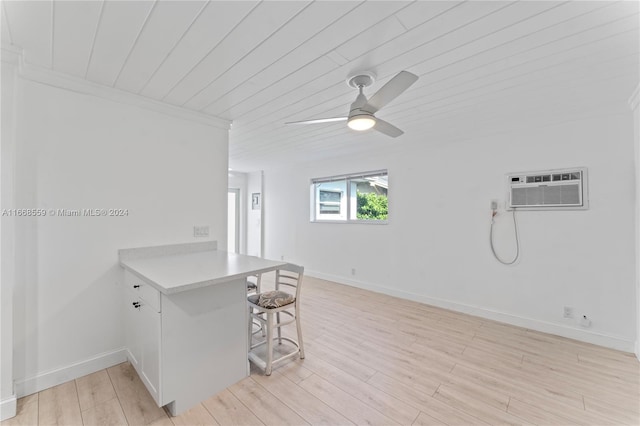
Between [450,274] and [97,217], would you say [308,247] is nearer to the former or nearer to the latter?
[450,274]

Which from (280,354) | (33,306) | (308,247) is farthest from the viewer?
(308,247)

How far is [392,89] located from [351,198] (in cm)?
327

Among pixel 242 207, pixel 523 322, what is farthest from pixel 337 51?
pixel 242 207

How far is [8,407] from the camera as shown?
1696 mm

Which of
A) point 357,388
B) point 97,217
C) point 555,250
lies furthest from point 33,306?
point 555,250

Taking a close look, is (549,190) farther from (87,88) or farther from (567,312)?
(87,88)

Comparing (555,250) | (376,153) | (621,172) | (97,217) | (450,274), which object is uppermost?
(376,153)

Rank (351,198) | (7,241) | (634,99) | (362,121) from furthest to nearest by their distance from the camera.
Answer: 1. (351,198)
2. (634,99)
3. (362,121)
4. (7,241)

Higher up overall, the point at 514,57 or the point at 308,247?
the point at 514,57

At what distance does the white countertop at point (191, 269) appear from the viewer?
1.61 meters

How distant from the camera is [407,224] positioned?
4.12 meters

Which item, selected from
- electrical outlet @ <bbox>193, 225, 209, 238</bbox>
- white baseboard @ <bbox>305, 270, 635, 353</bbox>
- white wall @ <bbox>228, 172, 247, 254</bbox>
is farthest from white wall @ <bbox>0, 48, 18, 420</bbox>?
white wall @ <bbox>228, 172, 247, 254</bbox>

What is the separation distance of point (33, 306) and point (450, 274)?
165 inches

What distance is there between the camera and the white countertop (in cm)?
161
